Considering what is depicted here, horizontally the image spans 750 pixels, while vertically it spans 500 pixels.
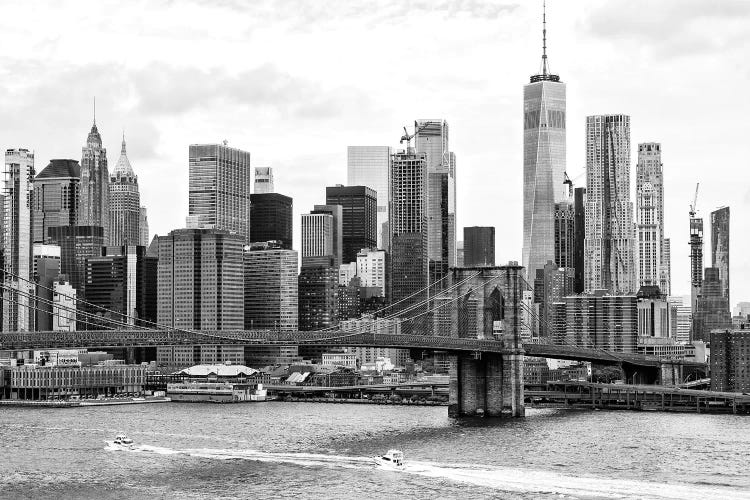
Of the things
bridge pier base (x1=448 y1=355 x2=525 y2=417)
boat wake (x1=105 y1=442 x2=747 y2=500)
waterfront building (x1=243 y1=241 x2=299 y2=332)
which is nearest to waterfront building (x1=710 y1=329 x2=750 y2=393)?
bridge pier base (x1=448 y1=355 x2=525 y2=417)

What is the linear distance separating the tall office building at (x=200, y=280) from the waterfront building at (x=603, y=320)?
1709 inches

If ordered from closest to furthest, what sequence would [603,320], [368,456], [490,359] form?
[368,456] → [490,359] → [603,320]

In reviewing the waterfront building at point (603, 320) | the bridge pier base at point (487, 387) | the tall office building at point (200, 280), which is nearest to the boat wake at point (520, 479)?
the bridge pier base at point (487, 387)

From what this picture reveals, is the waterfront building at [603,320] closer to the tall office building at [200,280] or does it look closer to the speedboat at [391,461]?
the tall office building at [200,280]

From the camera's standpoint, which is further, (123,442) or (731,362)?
(731,362)

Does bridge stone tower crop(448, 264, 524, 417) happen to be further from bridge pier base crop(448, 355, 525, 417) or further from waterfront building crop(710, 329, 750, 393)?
waterfront building crop(710, 329, 750, 393)

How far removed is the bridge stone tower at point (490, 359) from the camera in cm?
8262

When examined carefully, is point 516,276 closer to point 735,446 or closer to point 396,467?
point 735,446

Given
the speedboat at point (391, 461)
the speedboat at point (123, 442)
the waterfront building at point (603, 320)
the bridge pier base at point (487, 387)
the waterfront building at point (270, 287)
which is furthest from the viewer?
the waterfront building at point (270, 287)

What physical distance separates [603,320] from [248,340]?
412 feet

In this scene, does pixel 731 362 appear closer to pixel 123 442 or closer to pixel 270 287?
pixel 123 442

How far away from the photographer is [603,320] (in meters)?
190

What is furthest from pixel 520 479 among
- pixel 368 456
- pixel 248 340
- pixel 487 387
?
pixel 487 387

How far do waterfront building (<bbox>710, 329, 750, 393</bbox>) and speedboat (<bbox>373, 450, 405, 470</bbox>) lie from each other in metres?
65.6
